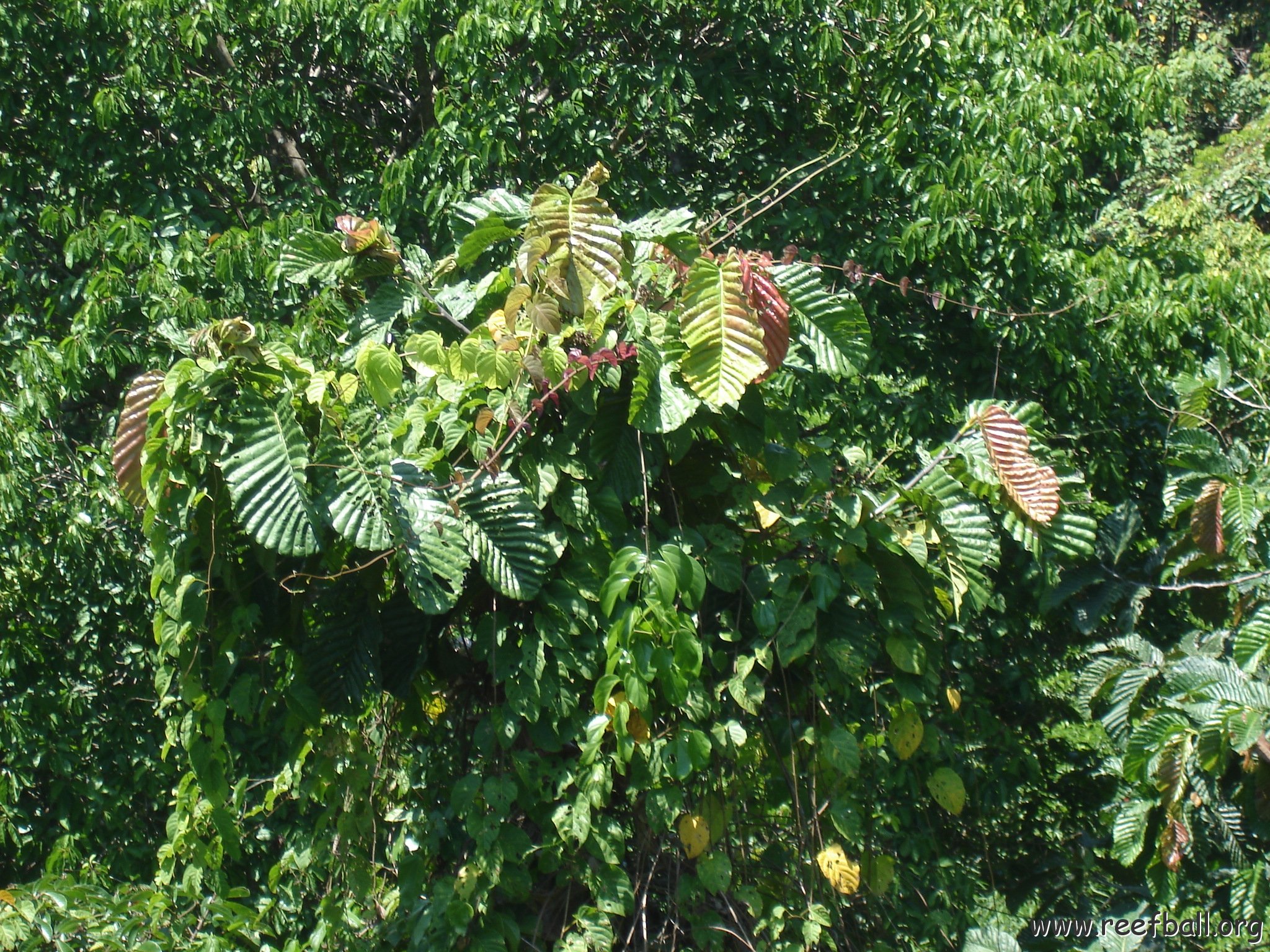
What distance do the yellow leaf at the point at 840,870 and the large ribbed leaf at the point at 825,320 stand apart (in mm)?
971

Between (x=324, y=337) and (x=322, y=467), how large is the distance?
1480mm

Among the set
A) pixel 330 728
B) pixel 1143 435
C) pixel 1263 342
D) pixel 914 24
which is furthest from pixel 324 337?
pixel 1263 342

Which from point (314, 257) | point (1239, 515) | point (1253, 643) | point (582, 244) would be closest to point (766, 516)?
point (582, 244)

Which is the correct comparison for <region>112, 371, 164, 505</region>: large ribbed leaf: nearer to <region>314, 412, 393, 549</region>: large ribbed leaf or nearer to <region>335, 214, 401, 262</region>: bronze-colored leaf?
<region>314, 412, 393, 549</region>: large ribbed leaf

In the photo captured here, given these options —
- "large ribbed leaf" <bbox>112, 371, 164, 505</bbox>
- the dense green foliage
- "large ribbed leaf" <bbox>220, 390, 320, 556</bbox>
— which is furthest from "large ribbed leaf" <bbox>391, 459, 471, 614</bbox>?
"large ribbed leaf" <bbox>112, 371, 164, 505</bbox>

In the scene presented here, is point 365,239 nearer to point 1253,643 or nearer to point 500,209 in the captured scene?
point 500,209

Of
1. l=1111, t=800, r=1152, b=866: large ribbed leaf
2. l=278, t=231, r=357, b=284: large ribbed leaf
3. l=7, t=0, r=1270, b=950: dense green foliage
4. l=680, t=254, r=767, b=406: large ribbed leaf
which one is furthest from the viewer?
l=1111, t=800, r=1152, b=866: large ribbed leaf

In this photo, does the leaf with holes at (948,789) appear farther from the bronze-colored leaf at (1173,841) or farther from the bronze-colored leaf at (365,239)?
the bronze-colored leaf at (365,239)

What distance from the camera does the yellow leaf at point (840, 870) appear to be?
239 cm

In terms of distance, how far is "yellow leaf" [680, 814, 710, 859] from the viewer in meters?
2.35

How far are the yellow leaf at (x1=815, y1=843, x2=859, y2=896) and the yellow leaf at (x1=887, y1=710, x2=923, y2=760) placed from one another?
24 cm

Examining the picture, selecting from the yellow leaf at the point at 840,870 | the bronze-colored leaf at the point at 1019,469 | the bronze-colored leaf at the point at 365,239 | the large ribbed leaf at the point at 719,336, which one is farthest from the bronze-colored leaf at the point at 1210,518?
the bronze-colored leaf at the point at 365,239

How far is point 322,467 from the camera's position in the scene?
221cm

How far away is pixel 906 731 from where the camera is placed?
249 centimetres
